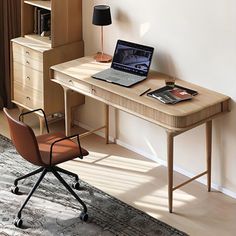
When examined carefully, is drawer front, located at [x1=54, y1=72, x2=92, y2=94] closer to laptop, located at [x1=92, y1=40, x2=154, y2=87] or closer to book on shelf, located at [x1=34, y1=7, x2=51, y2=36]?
laptop, located at [x1=92, y1=40, x2=154, y2=87]

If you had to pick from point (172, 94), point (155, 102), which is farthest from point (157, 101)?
point (172, 94)

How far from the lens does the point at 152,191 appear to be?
15.6 feet

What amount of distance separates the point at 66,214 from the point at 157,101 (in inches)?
39.9

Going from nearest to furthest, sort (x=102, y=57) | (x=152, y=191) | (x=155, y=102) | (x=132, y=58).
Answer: (x=155, y=102), (x=152, y=191), (x=132, y=58), (x=102, y=57)

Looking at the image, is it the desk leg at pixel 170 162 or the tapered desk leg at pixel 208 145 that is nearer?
the desk leg at pixel 170 162

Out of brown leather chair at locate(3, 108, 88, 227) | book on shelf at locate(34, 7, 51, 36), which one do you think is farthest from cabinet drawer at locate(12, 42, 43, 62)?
brown leather chair at locate(3, 108, 88, 227)

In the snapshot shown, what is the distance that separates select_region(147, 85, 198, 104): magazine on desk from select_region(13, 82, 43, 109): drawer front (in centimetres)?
135

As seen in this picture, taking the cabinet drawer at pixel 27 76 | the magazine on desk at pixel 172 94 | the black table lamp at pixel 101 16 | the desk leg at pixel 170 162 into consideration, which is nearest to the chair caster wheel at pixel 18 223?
the desk leg at pixel 170 162

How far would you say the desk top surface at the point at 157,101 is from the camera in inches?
168

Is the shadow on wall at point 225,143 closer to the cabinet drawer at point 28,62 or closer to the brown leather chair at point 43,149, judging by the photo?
the brown leather chair at point 43,149

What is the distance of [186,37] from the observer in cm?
466

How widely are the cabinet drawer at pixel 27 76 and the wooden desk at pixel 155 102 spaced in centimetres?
29

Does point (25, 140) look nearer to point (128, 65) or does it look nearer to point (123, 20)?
point (128, 65)

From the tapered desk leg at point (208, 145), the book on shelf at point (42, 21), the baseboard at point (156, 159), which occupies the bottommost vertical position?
the baseboard at point (156, 159)
